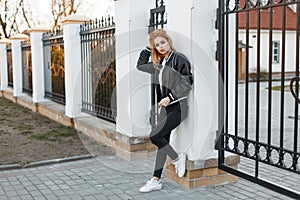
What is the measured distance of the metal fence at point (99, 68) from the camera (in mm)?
7168

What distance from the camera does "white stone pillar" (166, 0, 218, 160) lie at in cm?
457

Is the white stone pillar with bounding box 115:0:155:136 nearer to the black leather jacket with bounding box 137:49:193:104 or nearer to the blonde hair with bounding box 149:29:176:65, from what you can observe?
the blonde hair with bounding box 149:29:176:65

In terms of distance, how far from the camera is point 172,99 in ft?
15.3

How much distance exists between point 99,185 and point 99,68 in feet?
10.8

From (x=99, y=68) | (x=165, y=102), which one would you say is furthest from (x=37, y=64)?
(x=165, y=102)

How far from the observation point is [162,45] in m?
4.75

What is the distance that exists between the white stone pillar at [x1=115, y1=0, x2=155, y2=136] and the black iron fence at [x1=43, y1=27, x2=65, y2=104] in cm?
380

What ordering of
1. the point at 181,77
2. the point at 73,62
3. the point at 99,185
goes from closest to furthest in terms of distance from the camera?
the point at 181,77 → the point at 99,185 → the point at 73,62

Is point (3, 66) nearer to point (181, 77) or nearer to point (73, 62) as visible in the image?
A: point (73, 62)

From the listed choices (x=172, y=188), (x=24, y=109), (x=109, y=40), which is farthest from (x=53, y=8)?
(x=172, y=188)

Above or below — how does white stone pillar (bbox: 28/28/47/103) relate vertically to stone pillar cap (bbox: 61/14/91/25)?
below

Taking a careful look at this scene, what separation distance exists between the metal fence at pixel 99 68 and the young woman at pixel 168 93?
2.26m

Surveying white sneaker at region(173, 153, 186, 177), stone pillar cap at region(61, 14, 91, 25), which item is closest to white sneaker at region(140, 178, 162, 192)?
white sneaker at region(173, 153, 186, 177)

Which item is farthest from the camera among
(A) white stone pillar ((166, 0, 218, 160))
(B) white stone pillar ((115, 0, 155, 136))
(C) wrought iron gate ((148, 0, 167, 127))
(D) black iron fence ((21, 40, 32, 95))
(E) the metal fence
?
(D) black iron fence ((21, 40, 32, 95))
